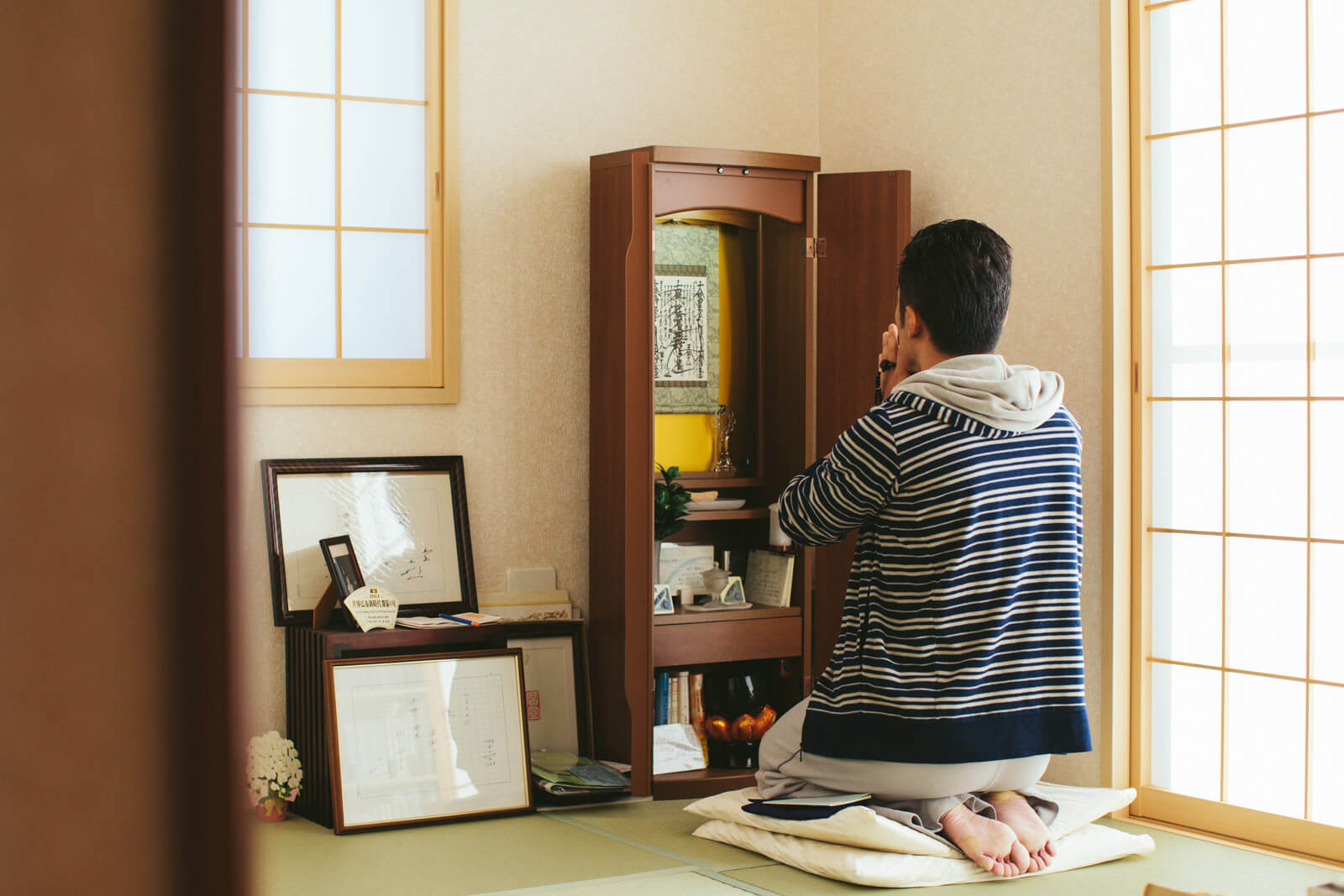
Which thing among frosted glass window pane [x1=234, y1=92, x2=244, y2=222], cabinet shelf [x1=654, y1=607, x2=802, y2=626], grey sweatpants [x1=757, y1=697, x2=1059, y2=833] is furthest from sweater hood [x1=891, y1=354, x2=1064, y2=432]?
frosted glass window pane [x1=234, y1=92, x2=244, y2=222]

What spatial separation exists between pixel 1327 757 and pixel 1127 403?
994 mm

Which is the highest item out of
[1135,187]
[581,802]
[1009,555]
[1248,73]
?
[1248,73]

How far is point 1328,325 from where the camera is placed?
2736mm

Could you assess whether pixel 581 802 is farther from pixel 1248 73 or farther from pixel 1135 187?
pixel 1248 73

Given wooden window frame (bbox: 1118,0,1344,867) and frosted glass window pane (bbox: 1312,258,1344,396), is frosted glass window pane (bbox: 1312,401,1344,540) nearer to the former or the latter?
frosted glass window pane (bbox: 1312,258,1344,396)

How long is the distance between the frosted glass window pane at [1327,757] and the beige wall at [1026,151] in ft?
1.76

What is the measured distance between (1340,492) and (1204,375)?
1.46ft

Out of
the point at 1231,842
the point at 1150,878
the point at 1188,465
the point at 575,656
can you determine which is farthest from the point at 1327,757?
the point at 575,656

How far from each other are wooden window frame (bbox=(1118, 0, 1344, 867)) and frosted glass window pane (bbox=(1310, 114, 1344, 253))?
1.43 feet

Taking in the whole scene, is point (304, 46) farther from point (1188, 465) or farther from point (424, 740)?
point (1188, 465)

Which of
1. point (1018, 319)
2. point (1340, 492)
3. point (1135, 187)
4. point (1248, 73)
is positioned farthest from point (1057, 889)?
point (1248, 73)

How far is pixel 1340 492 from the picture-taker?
271 cm

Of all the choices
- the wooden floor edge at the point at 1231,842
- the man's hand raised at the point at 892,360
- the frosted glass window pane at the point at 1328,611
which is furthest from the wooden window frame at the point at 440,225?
the frosted glass window pane at the point at 1328,611

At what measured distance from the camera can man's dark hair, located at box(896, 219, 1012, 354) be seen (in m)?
2.39
